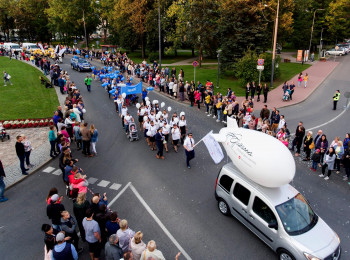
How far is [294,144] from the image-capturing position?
45.5 feet

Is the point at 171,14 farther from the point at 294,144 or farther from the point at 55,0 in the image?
the point at 55,0

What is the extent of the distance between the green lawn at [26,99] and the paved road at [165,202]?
7.62 m

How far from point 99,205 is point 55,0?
69.5 m

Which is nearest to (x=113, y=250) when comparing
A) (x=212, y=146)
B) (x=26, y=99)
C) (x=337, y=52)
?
(x=212, y=146)

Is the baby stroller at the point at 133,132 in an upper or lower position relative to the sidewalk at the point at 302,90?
lower

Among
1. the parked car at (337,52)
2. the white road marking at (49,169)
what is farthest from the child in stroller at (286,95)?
the parked car at (337,52)

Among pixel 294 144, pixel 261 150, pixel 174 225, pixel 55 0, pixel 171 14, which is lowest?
pixel 174 225

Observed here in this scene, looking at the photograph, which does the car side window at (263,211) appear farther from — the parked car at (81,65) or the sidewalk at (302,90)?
the parked car at (81,65)

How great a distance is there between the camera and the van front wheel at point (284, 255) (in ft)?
22.3

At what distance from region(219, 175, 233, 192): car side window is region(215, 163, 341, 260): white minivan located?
0.05m

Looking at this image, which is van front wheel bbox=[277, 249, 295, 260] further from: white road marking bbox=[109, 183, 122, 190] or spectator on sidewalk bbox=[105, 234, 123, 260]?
white road marking bbox=[109, 183, 122, 190]

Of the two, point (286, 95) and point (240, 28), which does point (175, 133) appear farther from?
point (240, 28)

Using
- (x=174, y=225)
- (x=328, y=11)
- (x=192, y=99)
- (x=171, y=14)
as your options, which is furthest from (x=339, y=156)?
(x=328, y=11)

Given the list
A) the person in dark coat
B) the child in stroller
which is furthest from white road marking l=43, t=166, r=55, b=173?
the child in stroller
